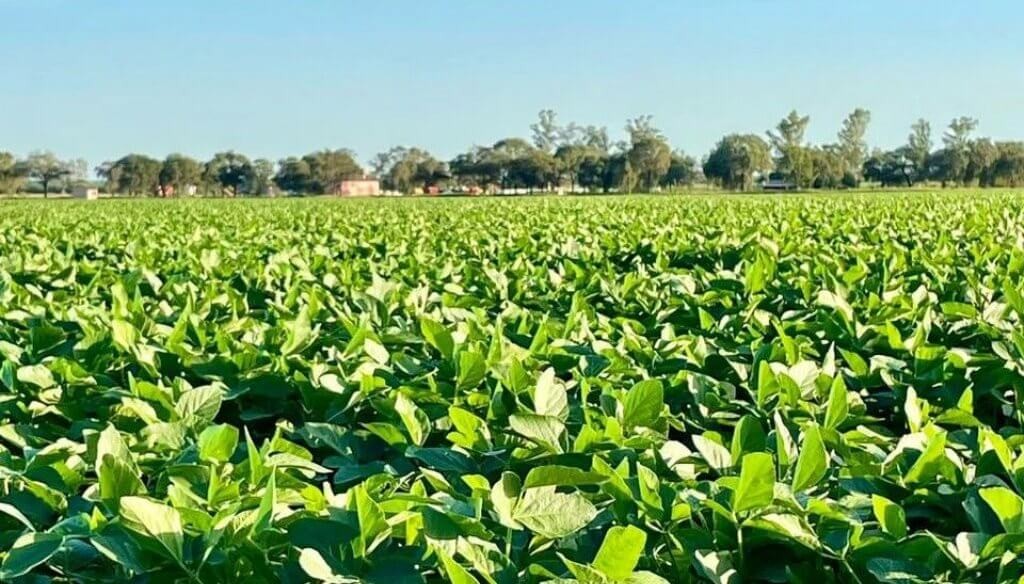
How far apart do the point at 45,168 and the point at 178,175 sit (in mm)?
20124

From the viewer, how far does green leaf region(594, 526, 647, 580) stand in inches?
39.8

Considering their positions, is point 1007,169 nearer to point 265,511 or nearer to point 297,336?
point 297,336

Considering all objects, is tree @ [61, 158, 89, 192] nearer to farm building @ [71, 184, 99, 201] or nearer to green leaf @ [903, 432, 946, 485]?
farm building @ [71, 184, 99, 201]

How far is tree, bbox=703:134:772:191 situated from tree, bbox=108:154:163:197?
61523 millimetres

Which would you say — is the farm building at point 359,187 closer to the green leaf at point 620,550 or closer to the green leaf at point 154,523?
the green leaf at point 154,523

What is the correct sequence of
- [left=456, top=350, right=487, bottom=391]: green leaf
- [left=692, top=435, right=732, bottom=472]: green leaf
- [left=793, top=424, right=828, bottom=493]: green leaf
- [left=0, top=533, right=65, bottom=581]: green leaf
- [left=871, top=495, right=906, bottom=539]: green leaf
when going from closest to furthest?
[left=0, top=533, right=65, bottom=581]: green leaf → [left=871, top=495, right=906, bottom=539]: green leaf → [left=793, top=424, right=828, bottom=493]: green leaf → [left=692, top=435, right=732, bottom=472]: green leaf → [left=456, top=350, right=487, bottom=391]: green leaf

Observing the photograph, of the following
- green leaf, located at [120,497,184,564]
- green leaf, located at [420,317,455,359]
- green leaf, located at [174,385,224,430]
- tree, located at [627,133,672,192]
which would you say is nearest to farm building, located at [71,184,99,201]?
tree, located at [627,133,672,192]

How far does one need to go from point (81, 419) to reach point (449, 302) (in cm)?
152

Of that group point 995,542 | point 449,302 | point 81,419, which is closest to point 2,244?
point 449,302

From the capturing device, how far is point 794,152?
101m

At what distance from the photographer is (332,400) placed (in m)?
2.05

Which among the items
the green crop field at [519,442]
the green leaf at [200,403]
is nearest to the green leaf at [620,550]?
the green crop field at [519,442]

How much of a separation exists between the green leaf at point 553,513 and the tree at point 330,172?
108713 mm

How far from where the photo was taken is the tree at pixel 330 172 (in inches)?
4306
